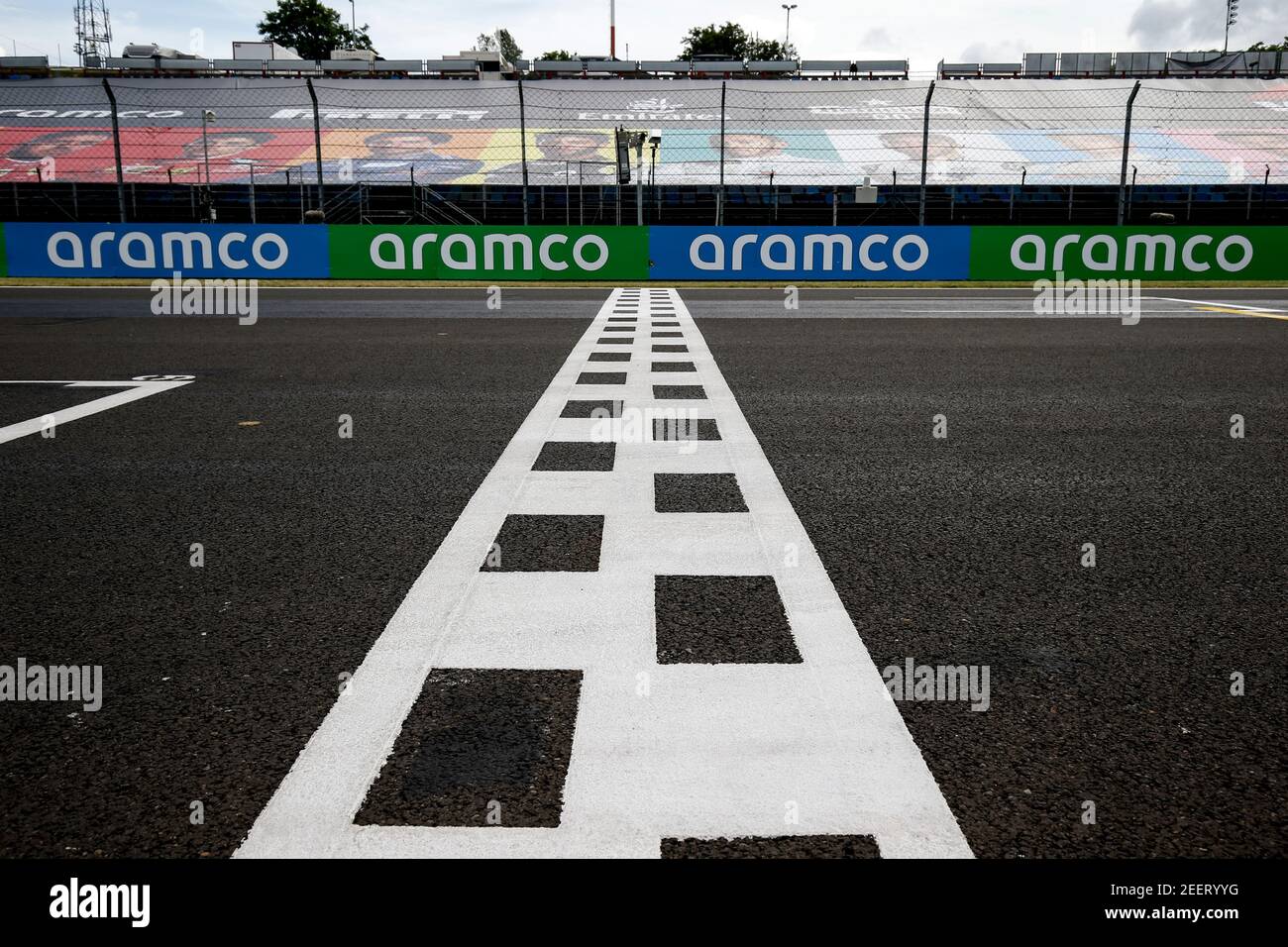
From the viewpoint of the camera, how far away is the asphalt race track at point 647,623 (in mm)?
2039

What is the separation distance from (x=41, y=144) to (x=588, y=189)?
2701 centimetres

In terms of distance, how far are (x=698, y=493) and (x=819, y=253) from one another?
1752 centimetres

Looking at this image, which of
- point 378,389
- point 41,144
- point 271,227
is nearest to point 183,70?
point 41,144

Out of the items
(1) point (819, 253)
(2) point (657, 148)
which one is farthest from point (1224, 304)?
(2) point (657, 148)

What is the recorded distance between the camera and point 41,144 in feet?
140

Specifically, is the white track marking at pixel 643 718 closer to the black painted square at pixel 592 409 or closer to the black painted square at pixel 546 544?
the black painted square at pixel 546 544

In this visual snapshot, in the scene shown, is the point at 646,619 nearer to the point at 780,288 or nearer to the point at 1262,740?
the point at 1262,740

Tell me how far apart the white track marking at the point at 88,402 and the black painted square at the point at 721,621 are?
4.49 m

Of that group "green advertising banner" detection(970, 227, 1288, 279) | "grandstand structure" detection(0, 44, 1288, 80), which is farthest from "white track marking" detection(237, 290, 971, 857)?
"grandstand structure" detection(0, 44, 1288, 80)

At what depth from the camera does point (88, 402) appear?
709 centimetres

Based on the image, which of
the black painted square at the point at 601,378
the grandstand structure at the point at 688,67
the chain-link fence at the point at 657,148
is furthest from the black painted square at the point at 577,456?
the grandstand structure at the point at 688,67

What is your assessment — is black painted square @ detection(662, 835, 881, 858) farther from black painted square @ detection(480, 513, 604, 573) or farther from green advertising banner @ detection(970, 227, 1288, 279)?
green advertising banner @ detection(970, 227, 1288, 279)

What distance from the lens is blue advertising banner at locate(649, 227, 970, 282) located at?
2078 centimetres
